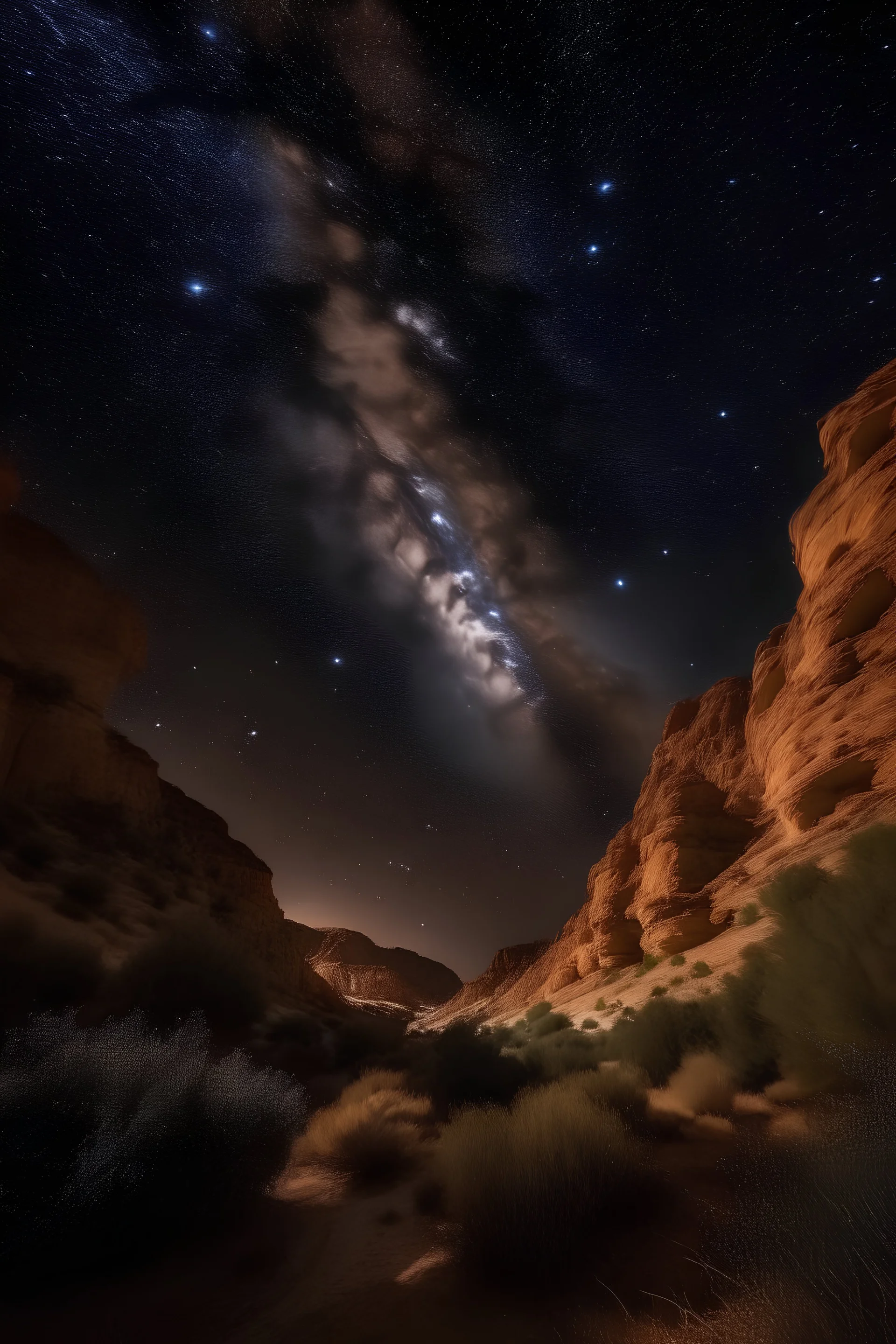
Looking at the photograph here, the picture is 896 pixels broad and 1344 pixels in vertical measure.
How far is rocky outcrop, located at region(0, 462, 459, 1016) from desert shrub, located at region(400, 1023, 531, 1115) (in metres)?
8.67

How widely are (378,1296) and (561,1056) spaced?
6.24 meters

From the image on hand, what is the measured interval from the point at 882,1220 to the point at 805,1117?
8.13 feet

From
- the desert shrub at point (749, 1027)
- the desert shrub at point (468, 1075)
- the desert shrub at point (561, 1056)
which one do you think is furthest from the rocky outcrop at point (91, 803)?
the desert shrub at point (749, 1027)

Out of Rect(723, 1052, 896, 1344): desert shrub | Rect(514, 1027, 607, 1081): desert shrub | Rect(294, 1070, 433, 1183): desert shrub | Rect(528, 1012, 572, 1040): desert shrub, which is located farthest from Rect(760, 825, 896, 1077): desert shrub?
Rect(528, 1012, 572, 1040): desert shrub

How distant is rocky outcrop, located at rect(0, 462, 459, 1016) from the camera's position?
46.4 feet

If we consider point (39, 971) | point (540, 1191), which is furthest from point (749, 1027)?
point (39, 971)

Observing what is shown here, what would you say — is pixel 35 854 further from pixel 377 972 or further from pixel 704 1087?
pixel 377 972

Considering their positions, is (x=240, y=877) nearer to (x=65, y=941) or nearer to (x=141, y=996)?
(x=65, y=941)

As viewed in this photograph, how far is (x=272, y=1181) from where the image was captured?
4.15 meters

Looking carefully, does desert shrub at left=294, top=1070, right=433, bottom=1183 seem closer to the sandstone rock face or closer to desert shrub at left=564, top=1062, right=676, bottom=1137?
desert shrub at left=564, top=1062, right=676, bottom=1137

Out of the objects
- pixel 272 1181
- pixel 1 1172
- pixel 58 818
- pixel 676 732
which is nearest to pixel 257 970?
pixel 58 818

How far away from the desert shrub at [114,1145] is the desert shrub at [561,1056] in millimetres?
4138

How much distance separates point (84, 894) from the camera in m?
13.5

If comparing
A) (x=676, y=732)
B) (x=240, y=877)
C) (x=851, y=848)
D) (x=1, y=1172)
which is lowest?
(x=1, y=1172)
